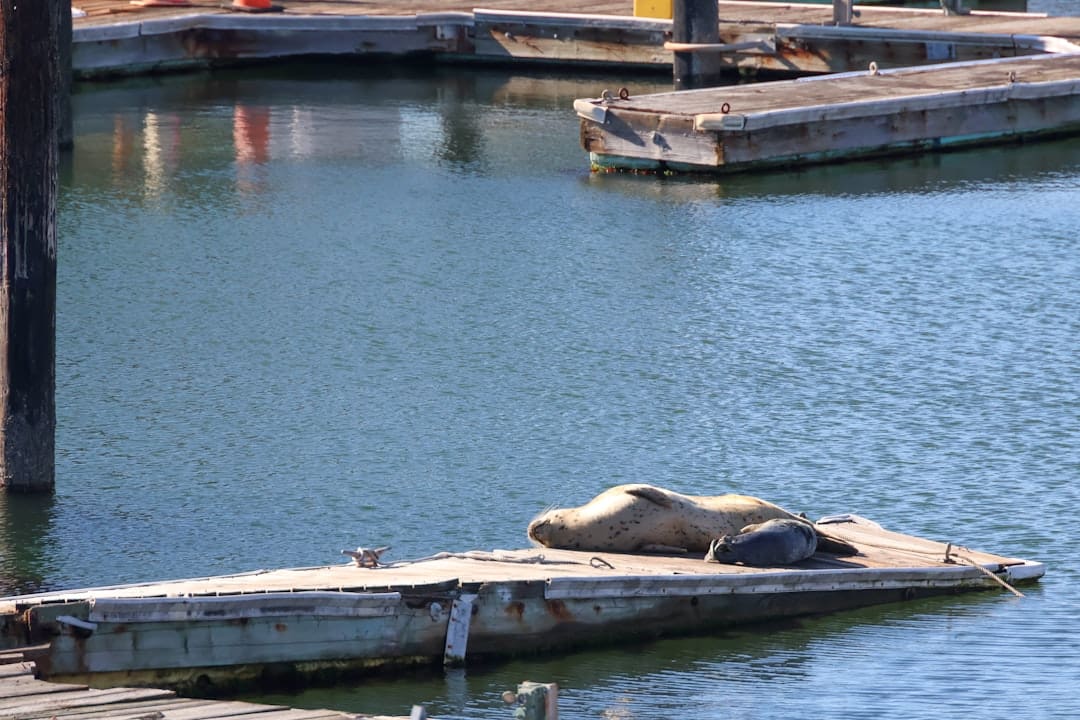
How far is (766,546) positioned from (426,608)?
2.20 meters

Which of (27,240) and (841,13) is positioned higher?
(841,13)

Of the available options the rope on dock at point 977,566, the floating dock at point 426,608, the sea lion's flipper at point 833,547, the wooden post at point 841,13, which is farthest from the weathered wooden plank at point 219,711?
the wooden post at point 841,13

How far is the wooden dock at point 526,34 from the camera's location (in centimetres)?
3216

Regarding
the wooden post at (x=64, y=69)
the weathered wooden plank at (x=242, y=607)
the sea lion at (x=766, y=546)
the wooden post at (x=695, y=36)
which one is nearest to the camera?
the weathered wooden plank at (x=242, y=607)

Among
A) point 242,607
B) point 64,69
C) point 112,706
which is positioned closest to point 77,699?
point 112,706

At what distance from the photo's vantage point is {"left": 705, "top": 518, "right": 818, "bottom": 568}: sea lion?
36.4 feet

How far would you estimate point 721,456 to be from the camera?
1438cm

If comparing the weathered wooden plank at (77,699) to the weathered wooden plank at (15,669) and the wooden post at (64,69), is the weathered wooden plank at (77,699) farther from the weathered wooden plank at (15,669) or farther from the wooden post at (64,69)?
the wooden post at (64,69)

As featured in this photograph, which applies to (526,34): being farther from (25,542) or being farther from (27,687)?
(27,687)

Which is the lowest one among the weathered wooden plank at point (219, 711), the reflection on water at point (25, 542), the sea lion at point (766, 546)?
the reflection on water at point (25, 542)

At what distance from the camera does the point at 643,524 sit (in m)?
11.3

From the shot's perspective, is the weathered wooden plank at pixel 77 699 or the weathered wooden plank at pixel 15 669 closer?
the weathered wooden plank at pixel 77 699

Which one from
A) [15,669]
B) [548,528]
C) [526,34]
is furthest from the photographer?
[526,34]

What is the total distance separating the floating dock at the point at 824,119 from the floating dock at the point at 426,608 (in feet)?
46.0
